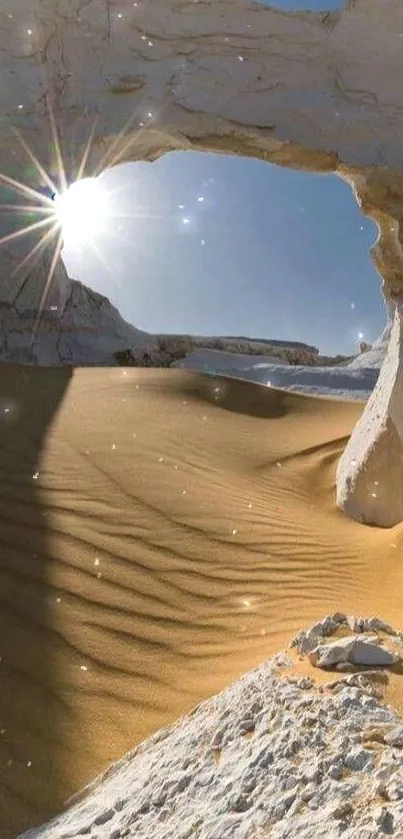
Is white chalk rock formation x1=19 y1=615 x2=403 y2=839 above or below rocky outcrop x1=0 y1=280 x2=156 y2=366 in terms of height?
below

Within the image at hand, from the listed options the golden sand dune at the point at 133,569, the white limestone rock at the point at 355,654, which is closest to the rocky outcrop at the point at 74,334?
the golden sand dune at the point at 133,569

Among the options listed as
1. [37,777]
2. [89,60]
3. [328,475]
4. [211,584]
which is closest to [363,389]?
[328,475]

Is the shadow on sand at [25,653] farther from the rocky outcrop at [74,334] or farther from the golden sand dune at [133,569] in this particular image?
the rocky outcrop at [74,334]

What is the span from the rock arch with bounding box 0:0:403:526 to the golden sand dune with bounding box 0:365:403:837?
930 millimetres

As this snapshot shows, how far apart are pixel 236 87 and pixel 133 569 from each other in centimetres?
372

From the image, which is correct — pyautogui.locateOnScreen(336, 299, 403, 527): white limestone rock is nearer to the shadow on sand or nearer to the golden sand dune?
the golden sand dune

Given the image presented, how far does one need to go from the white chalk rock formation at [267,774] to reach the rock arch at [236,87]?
3.21m

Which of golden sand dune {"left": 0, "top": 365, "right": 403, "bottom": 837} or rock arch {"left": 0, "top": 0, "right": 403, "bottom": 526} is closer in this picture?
golden sand dune {"left": 0, "top": 365, "right": 403, "bottom": 837}

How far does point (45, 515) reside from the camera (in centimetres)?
353

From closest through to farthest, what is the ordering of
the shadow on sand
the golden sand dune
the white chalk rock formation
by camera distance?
the white chalk rock formation
the shadow on sand
the golden sand dune

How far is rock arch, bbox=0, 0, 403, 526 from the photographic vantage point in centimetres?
497

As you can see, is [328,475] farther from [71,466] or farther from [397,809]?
[397,809]

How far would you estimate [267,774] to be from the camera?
1398 mm

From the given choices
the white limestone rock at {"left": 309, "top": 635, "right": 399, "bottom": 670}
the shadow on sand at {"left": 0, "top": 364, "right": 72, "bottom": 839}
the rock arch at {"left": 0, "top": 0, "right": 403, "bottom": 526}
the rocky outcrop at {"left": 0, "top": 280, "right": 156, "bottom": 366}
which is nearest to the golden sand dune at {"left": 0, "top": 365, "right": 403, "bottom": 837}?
the shadow on sand at {"left": 0, "top": 364, "right": 72, "bottom": 839}
